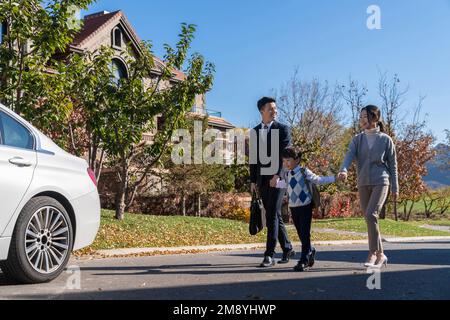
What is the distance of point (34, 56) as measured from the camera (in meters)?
11.1

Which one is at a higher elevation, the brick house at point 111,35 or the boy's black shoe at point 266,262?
the brick house at point 111,35

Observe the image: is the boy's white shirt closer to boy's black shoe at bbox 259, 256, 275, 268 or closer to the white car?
boy's black shoe at bbox 259, 256, 275, 268

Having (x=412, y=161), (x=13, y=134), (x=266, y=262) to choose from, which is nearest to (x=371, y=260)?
(x=266, y=262)

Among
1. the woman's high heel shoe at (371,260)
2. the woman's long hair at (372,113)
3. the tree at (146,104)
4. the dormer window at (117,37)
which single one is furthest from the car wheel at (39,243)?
the dormer window at (117,37)

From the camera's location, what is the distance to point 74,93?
12625 mm

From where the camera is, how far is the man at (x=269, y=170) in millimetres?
6895

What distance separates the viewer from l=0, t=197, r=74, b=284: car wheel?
5.06 m

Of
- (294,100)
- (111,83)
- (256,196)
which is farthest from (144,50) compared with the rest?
(294,100)

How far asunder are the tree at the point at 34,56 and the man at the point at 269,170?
17.4 ft

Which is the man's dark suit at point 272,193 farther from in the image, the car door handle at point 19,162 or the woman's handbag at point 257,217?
the car door handle at point 19,162

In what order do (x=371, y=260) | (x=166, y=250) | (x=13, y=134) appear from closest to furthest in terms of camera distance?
(x=13, y=134) → (x=371, y=260) → (x=166, y=250)

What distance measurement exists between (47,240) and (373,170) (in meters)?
3.70

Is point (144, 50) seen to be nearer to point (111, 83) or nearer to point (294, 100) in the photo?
point (111, 83)

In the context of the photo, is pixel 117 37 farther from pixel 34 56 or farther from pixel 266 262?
pixel 266 262
